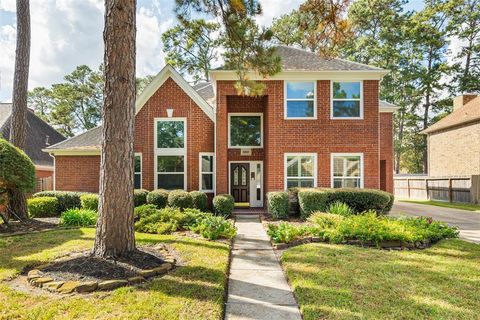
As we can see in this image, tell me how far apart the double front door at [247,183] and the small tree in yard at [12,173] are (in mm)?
8606

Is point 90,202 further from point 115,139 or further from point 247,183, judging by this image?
point 115,139

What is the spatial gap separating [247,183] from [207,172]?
7.75ft

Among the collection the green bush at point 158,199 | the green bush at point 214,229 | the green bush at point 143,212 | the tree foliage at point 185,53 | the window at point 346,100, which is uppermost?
the tree foliage at point 185,53

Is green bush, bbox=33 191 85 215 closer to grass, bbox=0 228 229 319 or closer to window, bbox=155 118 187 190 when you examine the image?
window, bbox=155 118 187 190

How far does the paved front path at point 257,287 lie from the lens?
4.07 meters

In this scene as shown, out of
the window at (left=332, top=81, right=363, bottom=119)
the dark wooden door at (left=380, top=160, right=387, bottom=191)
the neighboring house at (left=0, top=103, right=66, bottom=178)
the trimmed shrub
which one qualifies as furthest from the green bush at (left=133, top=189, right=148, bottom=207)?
the dark wooden door at (left=380, top=160, right=387, bottom=191)

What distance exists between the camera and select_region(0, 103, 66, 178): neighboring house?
2144 cm

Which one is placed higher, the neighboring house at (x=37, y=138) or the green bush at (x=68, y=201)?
the neighboring house at (x=37, y=138)

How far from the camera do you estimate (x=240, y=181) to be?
15.6 meters

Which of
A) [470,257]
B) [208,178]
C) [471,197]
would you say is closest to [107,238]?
[470,257]

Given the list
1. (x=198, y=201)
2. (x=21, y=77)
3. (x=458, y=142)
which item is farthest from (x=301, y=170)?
(x=458, y=142)

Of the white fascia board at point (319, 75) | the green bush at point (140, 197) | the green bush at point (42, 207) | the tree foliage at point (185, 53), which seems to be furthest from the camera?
the tree foliage at point (185, 53)

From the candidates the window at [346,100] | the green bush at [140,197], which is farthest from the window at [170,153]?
the window at [346,100]

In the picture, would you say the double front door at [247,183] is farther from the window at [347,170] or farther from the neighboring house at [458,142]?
the neighboring house at [458,142]
